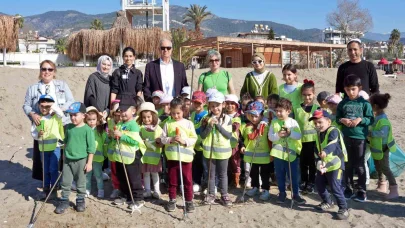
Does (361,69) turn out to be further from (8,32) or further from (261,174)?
(8,32)

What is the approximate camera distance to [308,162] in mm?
5672

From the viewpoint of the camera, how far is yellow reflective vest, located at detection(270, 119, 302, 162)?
525cm

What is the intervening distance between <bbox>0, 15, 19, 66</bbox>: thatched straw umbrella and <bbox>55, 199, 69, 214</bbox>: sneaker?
49.5 ft

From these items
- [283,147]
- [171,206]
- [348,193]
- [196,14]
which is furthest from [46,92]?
[196,14]

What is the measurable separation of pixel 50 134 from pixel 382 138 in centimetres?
459

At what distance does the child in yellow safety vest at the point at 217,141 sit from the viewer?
16.9 ft

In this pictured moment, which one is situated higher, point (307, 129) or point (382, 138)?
point (307, 129)

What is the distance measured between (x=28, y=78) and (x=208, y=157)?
1245 cm

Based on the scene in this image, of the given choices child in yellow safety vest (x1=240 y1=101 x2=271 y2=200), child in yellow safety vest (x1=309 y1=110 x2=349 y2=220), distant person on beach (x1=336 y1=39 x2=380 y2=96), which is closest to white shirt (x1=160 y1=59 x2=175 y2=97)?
child in yellow safety vest (x1=240 y1=101 x2=271 y2=200)

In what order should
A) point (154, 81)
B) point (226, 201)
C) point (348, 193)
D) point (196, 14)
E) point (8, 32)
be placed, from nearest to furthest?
1. point (226, 201)
2. point (348, 193)
3. point (154, 81)
4. point (8, 32)
5. point (196, 14)

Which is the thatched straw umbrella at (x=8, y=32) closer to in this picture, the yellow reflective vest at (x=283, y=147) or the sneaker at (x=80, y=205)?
the sneaker at (x=80, y=205)

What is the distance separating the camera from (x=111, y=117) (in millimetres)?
5668

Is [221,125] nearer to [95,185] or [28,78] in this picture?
[95,185]

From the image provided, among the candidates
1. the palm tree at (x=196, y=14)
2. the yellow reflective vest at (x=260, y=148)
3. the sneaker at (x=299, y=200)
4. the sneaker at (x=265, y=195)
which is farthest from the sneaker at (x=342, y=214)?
the palm tree at (x=196, y=14)
